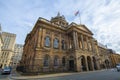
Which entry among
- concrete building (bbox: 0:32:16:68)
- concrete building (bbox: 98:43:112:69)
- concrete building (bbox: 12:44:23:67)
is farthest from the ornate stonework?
concrete building (bbox: 12:44:23:67)

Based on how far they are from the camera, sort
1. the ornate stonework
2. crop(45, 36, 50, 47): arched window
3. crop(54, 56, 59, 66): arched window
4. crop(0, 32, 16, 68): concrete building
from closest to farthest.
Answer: the ornate stonework → crop(54, 56, 59, 66): arched window → crop(45, 36, 50, 47): arched window → crop(0, 32, 16, 68): concrete building

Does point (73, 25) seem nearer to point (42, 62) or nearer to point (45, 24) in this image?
point (45, 24)

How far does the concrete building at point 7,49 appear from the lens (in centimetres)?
8131

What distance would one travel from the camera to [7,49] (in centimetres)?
8494

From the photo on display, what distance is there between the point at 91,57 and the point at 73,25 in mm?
11321

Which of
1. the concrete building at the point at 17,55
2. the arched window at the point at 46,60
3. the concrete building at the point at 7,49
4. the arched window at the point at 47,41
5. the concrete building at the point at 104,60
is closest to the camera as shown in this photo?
the arched window at the point at 46,60

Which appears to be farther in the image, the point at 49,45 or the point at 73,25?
the point at 73,25

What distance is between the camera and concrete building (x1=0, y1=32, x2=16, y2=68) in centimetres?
8131

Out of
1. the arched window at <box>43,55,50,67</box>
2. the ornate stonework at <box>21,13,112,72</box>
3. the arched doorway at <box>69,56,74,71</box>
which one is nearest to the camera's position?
the ornate stonework at <box>21,13,112,72</box>

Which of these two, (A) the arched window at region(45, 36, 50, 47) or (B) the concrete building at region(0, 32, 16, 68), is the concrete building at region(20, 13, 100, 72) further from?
(B) the concrete building at region(0, 32, 16, 68)

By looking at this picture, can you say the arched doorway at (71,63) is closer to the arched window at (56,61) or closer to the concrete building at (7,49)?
the arched window at (56,61)

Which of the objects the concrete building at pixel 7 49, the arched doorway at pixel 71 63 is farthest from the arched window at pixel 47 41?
the concrete building at pixel 7 49

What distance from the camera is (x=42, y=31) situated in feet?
76.4

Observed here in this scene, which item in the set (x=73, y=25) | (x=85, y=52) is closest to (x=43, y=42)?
(x=73, y=25)
